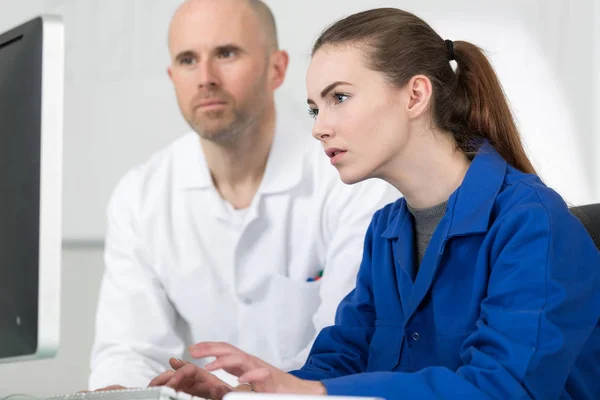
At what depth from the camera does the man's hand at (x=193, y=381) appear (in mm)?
1183

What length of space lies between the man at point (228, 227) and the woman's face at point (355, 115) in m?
0.69

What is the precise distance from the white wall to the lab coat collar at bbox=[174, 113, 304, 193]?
1.10ft

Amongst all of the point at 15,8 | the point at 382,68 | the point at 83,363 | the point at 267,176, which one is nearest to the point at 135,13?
the point at 15,8

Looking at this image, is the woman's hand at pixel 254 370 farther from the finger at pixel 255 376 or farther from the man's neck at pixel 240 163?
the man's neck at pixel 240 163

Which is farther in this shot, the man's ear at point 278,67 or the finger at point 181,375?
the man's ear at point 278,67

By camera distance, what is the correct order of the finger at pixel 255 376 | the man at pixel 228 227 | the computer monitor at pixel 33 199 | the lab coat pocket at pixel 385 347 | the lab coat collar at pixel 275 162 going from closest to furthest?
1. the computer monitor at pixel 33 199
2. the finger at pixel 255 376
3. the lab coat pocket at pixel 385 347
4. the man at pixel 228 227
5. the lab coat collar at pixel 275 162

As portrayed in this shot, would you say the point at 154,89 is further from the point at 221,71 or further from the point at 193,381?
the point at 193,381

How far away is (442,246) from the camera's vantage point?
131 cm

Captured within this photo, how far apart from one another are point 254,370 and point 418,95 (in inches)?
23.7

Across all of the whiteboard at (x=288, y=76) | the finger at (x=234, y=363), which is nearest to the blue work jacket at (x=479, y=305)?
the finger at (x=234, y=363)

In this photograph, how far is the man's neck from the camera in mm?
2385

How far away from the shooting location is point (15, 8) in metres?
2.87

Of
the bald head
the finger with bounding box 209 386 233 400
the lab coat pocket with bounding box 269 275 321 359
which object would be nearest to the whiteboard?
the bald head

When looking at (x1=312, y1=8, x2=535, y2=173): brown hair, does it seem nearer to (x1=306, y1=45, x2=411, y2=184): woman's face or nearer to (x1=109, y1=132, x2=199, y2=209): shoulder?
(x1=306, y1=45, x2=411, y2=184): woman's face
